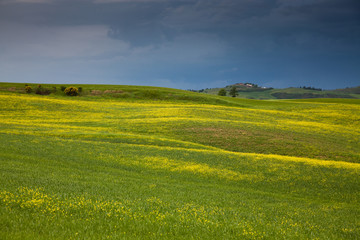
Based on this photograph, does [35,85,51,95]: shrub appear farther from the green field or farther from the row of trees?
the green field

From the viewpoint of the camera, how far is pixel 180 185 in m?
18.4

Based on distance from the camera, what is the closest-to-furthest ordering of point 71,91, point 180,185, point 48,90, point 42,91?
point 180,185 < point 71,91 < point 42,91 < point 48,90

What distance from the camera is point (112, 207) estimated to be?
1115 cm

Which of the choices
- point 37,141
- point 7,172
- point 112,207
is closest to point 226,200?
point 112,207

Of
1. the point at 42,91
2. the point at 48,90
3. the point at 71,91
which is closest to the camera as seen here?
the point at 71,91

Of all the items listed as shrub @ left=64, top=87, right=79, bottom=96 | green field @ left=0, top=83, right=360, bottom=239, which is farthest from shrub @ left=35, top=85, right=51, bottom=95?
green field @ left=0, top=83, right=360, bottom=239

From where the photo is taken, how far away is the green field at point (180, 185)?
31.8 feet

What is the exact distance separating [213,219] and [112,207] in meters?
4.56

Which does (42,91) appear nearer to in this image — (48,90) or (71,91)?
(48,90)

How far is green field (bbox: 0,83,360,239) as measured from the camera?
31.8 ft

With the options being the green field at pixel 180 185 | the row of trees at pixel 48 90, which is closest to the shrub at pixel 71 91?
the row of trees at pixel 48 90

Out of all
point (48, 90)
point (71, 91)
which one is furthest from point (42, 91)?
point (71, 91)

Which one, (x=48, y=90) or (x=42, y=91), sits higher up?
(x=48, y=90)

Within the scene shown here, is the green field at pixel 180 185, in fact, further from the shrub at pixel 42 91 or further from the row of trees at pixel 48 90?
the shrub at pixel 42 91
